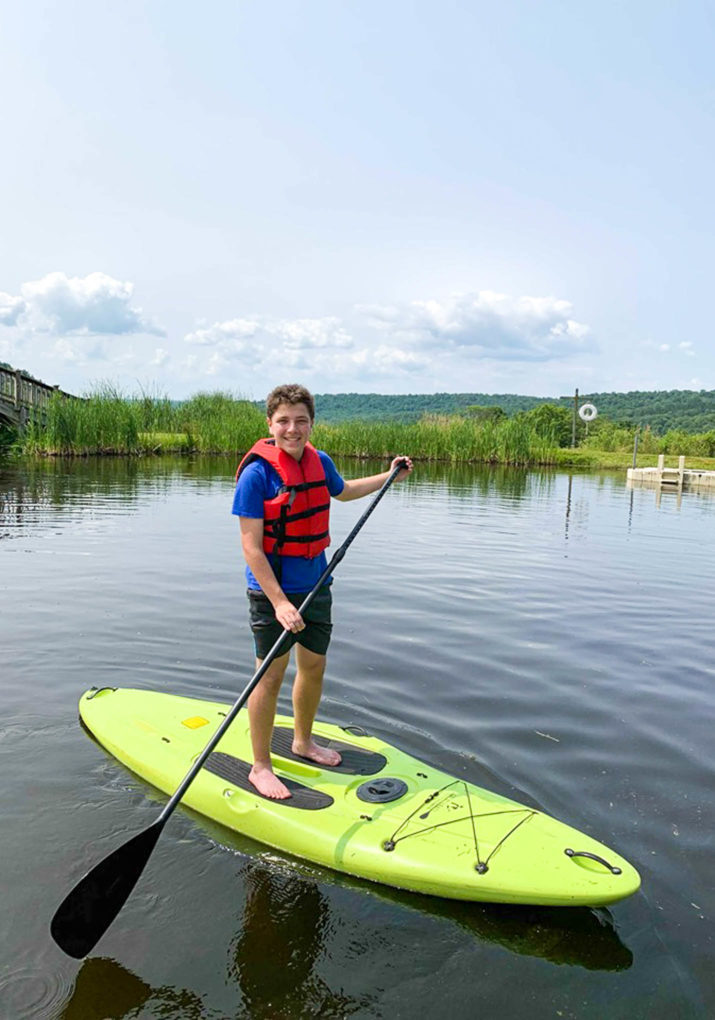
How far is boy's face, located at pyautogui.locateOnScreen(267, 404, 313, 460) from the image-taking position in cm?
346

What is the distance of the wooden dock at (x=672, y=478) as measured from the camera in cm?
2714

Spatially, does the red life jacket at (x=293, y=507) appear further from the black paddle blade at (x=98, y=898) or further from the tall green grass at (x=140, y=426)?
the tall green grass at (x=140, y=426)

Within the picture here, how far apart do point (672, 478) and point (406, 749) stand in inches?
1045

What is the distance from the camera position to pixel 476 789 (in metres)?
3.48

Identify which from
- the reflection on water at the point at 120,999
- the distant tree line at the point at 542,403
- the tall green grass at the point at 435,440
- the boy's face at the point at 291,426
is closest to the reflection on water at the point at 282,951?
the reflection on water at the point at 120,999

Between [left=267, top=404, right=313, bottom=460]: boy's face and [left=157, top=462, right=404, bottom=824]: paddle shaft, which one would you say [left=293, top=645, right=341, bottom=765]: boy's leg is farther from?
[left=267, top=404, right=313, bottom=460]: boy's face

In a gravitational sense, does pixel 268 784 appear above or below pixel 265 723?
below

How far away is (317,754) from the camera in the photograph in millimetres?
3793

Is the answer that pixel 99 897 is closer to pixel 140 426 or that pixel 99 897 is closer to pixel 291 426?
pixel 291 426

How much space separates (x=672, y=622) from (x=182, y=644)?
441 cm

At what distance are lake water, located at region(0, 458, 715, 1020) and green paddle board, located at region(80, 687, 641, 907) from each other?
0.11 metres

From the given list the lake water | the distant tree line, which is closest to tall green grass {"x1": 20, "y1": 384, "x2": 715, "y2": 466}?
the lake water

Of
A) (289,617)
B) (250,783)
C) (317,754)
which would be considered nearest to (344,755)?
(317,754)

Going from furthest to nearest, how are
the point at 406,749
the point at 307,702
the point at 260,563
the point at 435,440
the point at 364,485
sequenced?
the point at 435,440, the point at 406,749, the point at 364,485, the point at 307,702, the point at 260,563
